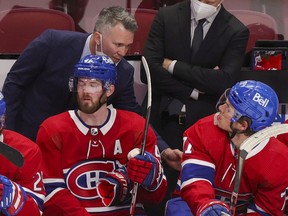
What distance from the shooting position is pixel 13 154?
Result: 198 centimetres

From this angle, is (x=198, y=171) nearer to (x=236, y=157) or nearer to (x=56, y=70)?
(x=236, y=157)

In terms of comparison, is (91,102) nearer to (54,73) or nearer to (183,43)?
(54,73)

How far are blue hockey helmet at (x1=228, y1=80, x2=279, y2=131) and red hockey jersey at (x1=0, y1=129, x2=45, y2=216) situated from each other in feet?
2.06

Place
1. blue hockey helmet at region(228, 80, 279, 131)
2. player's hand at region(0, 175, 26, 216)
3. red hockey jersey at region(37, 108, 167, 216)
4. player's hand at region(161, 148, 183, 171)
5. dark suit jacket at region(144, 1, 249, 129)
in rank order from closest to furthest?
player's hand at region(0, 175, 26, 216) < blue hockey helmet at region(228, 80, 279, 131) < red hockey jersey at region(37, 108, 167, 216) < player's hand at region(161, 148, 183, 171) < dark suit jacket at region(144, 1, 249, 129)

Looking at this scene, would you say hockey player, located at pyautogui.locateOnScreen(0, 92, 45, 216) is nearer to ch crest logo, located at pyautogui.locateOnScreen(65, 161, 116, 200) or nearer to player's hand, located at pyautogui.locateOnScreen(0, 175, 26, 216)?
player's hand, located at pyautogui.locateOnScreen(0, 175, 26, 216)

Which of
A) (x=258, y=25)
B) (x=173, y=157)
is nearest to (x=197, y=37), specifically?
(x=173, y=157)

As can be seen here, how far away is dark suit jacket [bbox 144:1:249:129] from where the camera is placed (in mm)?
3010

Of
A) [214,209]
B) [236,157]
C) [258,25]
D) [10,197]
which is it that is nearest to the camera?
[10,197]

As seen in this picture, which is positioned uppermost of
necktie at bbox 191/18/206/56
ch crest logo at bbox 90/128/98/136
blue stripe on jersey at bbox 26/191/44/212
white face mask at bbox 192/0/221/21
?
white face mask at bbox 192/0/221/21

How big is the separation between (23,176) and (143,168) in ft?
1.29

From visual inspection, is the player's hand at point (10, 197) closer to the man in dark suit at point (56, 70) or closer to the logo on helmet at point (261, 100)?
the man in dark suit at point (56, 70)

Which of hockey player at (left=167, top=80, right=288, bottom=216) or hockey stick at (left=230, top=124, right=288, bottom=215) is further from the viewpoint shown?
hockey player at (left=167, top=80, right=288, bottom=216)

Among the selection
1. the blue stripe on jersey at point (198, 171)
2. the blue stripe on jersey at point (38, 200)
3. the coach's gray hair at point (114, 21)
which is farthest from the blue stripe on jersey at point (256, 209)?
the coach's gray hair at point (114, 21)

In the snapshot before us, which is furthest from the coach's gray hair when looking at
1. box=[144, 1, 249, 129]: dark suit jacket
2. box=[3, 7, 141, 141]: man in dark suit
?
box=[144, 1, 249, 129]: dark suit jacket
